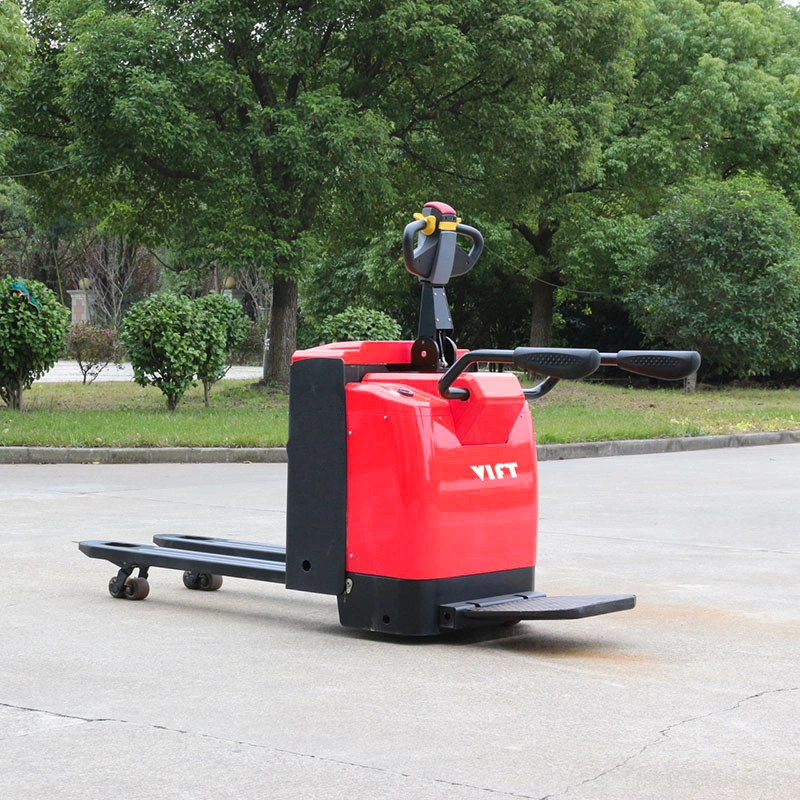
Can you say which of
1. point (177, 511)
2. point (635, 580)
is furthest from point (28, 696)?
point (177, 511)

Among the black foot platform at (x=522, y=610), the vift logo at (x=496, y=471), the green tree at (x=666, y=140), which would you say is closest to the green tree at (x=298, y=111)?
the green tree at (x=666, y=140)

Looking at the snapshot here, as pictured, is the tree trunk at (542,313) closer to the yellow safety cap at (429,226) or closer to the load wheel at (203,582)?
the load wheel at (203,582)

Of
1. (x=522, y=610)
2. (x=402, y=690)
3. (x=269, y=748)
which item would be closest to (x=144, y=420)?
(x=522, y=610)

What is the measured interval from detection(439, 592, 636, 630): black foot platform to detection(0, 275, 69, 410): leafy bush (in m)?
13.4

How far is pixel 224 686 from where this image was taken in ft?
15.6

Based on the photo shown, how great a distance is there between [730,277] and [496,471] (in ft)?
79.6

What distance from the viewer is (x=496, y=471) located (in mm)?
5699

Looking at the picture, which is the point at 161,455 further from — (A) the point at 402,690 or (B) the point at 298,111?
(A) the point at 402,690

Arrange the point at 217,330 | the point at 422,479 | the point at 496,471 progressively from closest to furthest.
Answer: the point at 422,479
the point at 496,471
the point at 217,330

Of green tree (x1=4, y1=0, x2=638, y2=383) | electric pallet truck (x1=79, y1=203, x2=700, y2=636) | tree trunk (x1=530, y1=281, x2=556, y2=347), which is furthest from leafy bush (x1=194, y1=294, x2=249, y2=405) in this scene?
tree trunk (x1=530, y1=281, x2=556, y2=347)

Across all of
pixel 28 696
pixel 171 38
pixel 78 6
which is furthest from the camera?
pixel 78 6

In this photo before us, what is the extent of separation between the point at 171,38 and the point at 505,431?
56.4 feet

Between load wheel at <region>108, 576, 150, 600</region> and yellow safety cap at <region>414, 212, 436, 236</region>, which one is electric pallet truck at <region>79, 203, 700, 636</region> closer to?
yellow safety cap at <region>414, 212, 436, 236</region>

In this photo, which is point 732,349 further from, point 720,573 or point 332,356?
point 332,356
